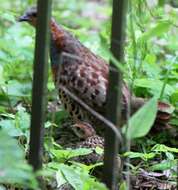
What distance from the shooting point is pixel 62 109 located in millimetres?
4516

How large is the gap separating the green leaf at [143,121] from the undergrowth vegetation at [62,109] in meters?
0.14

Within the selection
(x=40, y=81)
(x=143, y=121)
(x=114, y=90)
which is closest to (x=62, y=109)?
(x=40, y=81)

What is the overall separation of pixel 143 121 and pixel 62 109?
2.51m

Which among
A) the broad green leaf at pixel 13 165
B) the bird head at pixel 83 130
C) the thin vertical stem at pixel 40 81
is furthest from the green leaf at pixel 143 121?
the bird head at pixel 83 130

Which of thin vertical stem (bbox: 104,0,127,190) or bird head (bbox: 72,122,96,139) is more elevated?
thin vertical stem (bbox: 104,0,127,190)

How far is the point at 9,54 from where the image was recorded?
4.60 m

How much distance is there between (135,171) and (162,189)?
11.5 inches

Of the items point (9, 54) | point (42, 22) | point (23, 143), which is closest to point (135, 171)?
point (23, 143)

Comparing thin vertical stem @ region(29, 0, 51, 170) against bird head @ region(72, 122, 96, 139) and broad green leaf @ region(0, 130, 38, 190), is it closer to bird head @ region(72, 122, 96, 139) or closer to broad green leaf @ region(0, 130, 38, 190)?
broad green leaf @ region(0, 130, 38, 190)

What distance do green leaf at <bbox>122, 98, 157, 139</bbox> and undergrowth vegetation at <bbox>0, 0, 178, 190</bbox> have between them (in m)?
0.14

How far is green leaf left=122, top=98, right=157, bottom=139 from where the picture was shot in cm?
202

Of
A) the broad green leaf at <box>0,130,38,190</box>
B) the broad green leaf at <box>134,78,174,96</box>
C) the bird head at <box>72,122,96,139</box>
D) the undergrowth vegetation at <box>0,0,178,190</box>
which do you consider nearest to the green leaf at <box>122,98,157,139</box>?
the undergrowth vegetation at <box>0,0,178,190</box>

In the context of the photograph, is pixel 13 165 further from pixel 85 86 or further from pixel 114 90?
pixel 85 86

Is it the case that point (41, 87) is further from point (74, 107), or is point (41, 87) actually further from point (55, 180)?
point (74, 107)
